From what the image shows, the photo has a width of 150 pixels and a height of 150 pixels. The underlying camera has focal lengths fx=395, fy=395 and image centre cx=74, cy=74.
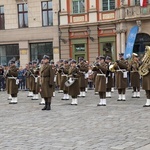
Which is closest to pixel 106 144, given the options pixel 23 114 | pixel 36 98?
pixel 23 114

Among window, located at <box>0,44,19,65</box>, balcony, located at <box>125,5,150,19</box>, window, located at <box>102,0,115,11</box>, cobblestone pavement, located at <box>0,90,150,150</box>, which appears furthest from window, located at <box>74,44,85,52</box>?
cobblestone pavement, located at <box>0,90,150,150</box>

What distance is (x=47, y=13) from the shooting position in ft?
99.6

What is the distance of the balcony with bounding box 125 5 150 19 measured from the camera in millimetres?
26275

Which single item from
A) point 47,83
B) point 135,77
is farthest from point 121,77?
point 47,83

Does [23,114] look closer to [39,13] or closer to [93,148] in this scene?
[93,148]

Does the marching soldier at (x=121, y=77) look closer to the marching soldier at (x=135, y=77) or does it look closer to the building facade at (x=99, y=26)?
the marching soldier at (x=135, y=77)

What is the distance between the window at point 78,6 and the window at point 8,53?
18.3ft

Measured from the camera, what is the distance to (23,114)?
41.5 ft

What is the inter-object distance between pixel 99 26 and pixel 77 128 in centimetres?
1923

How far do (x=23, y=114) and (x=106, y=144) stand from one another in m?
5.34

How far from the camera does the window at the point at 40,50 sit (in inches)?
1193

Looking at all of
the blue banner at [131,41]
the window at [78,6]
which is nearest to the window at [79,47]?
the window at [78,6]

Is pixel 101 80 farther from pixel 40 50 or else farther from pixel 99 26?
pixel 40 50

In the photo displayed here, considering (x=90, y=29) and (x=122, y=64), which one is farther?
(x=90, y=29)
